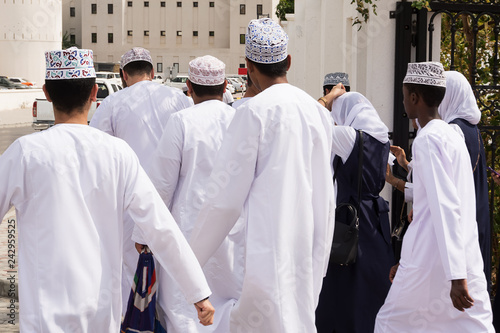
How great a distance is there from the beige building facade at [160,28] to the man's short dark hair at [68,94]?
98721 millimetres

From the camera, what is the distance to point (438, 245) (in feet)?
14.0

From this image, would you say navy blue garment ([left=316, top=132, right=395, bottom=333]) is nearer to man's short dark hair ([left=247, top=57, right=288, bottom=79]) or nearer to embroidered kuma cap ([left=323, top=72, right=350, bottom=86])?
embroidered kuma cap ([left=323, top=72, right=350, bottom=86])

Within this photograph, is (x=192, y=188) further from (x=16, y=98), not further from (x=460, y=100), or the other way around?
(x=16, y=98)

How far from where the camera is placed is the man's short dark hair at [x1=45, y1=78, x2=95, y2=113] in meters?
3.44

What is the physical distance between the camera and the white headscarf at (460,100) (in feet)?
17.4

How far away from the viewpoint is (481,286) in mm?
4430

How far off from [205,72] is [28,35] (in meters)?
65.2

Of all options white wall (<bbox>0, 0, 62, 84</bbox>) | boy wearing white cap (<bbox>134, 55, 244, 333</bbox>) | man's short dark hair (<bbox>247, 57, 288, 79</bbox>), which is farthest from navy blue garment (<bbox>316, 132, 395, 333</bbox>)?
white wall (<bbox>0, 0, 62, 84</bbox>)

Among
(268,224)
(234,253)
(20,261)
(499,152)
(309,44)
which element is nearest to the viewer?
(20,261)

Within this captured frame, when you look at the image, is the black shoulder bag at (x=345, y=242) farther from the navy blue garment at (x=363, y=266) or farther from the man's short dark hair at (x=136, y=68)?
the man's short dark hair at (x=136, y=68)

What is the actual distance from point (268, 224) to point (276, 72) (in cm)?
Answer: 77

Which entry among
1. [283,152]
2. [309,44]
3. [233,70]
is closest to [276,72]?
[283,152]

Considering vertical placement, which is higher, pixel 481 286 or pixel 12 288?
pixel 481 286

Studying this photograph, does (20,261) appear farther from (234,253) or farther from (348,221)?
(348,221)
